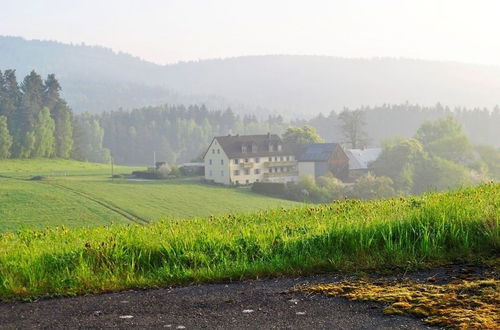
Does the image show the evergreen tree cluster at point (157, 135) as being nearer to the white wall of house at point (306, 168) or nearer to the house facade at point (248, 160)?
the house facade at point (248, 160)

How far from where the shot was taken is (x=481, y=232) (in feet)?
27.1

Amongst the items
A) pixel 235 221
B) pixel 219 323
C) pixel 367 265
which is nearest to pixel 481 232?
pixel 367 265

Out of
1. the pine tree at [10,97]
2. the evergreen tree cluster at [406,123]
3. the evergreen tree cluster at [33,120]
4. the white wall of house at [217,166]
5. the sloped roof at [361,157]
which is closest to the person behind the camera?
the white wall of house at [217,166]

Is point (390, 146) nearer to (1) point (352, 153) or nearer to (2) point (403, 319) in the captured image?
(1) point (352, 153)

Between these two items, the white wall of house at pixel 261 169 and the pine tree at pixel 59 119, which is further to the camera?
the pine tree at pixel 59 119

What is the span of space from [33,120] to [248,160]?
39.1m

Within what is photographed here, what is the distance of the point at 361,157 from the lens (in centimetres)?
12356

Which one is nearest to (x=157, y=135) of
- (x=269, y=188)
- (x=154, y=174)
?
(x=154, y=174)

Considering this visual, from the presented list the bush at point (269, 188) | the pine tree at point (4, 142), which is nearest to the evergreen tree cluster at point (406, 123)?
the bush at point (269, 188)

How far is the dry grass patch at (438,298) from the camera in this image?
5465 millimetres

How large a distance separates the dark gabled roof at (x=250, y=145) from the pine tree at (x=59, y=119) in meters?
29.5

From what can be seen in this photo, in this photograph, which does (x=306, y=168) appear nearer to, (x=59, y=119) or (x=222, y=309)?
(x=59, y=119)

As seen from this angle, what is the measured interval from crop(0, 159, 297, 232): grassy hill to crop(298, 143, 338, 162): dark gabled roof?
24181mm

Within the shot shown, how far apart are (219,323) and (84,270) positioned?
2.82 m
